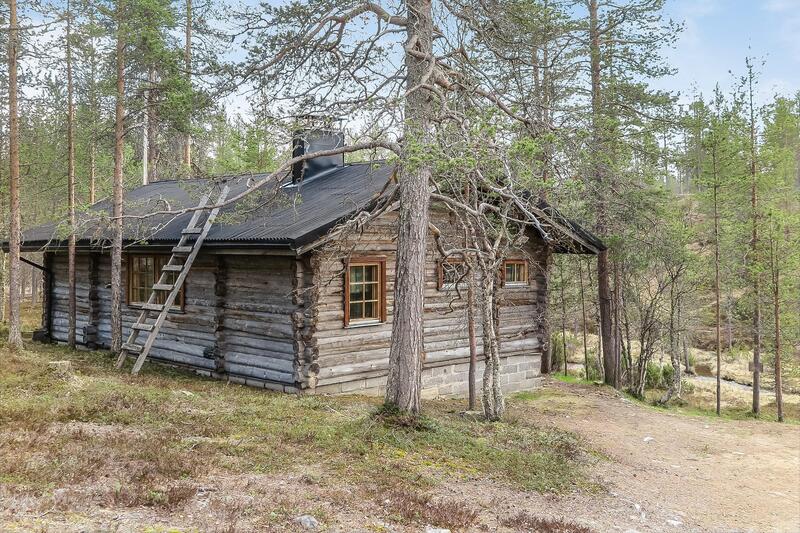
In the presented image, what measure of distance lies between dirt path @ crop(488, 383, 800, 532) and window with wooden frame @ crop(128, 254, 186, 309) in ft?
32.8

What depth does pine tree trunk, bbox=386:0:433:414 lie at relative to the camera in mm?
9891

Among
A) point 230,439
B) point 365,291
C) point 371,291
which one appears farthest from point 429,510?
point 371,291

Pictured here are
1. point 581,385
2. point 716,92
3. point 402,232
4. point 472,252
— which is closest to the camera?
point 402,232

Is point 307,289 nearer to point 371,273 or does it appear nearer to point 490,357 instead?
point 371,273

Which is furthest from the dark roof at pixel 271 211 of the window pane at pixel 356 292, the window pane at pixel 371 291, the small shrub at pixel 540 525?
the small shrub at pixel 540 525

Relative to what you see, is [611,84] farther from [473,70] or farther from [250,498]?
[250,498]

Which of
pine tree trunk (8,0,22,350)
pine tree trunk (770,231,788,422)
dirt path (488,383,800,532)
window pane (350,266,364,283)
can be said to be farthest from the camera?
pine tree trunk (770,231,788,422)

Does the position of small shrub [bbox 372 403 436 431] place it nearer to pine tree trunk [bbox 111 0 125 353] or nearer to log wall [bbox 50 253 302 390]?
log wall [bbox 50 253 302 390]

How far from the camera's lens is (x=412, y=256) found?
389 inches

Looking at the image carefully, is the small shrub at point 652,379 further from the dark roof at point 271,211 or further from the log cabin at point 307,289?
the dark roof at point 271,211

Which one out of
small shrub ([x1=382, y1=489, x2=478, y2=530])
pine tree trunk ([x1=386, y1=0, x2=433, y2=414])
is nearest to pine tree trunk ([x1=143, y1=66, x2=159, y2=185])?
pine tree trunk ([x1=386, y1=0, x2=433, y2=414])

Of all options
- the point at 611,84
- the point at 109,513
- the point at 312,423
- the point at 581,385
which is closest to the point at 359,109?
the point at 312,423

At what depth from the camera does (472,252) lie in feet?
36.3

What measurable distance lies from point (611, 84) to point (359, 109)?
38.9ft
